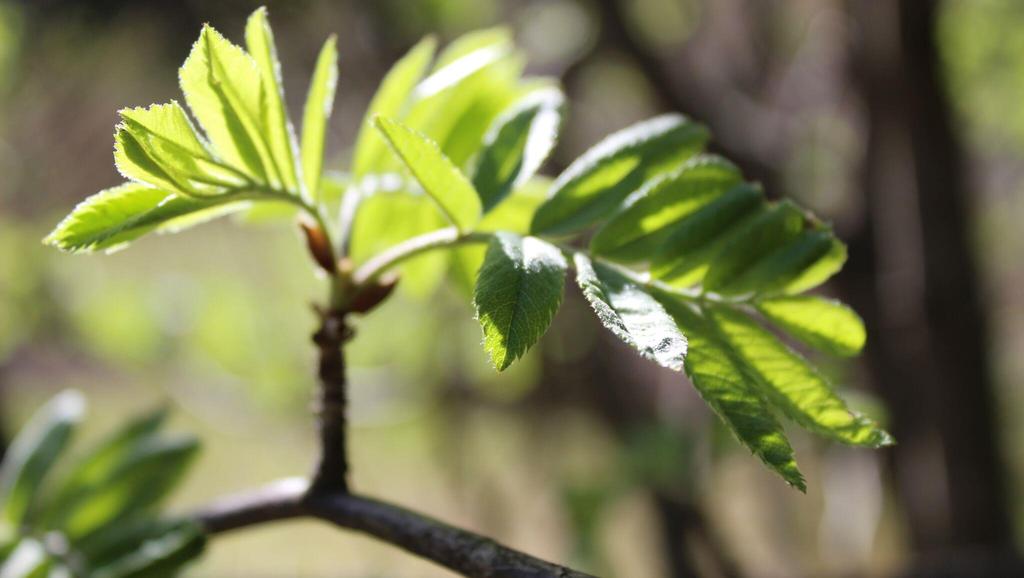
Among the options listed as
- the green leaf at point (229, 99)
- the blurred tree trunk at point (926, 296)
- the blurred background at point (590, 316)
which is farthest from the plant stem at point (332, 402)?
the blurred tree trunk at point (926, 296)

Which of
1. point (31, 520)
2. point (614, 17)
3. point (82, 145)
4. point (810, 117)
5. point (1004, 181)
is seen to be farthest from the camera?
point (1004, 181)

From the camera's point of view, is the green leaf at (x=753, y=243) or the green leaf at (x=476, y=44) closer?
the green leaf at (x=753, y=243)

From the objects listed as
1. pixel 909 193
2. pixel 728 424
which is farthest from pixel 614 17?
pixel 728 424

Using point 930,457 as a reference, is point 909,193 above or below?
above

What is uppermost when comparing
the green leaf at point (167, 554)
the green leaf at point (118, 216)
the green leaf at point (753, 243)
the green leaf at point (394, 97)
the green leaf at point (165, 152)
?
the green leaf at point (165, 152)

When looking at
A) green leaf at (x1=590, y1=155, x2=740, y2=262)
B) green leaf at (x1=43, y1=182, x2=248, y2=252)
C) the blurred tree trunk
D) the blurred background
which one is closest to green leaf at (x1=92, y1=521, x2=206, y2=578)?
green leaf at (x1=43, y1=182, x2=248, y2=252)

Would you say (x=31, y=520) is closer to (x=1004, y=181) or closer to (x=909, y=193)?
(x=909, y=193)

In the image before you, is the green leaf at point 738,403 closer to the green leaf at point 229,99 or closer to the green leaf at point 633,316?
the green leaf at point 633,316
